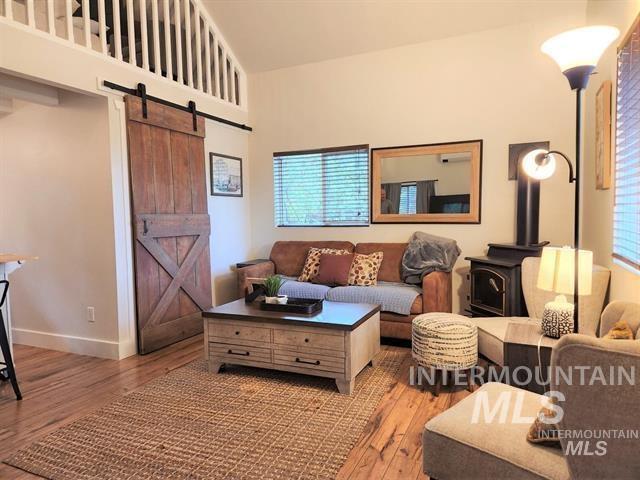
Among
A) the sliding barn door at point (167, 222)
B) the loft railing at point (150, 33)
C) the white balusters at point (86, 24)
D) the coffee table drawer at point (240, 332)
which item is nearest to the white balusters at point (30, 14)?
the loft railing at point (150, 33)

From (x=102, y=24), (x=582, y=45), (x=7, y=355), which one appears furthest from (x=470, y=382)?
(x=102, y=24)

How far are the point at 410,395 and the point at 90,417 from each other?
77.8 inches

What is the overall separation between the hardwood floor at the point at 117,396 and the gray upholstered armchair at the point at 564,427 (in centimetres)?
52

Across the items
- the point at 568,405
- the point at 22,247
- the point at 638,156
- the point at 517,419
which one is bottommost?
the point at 517,419

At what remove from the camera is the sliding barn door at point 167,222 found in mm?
3557

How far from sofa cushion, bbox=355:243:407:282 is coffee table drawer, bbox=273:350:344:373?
65.0 inches

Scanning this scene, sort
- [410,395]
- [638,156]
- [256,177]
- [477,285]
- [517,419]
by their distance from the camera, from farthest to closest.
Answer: [256,177], [477,285], [410,395], [638,156], [517,419]

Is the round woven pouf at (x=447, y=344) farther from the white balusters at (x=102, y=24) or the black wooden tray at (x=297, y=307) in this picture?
the white balusters at (x=102, y=24)

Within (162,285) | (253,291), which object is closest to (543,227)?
(253,291)

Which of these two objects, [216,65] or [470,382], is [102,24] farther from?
[470,382]

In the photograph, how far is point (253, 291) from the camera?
339cm

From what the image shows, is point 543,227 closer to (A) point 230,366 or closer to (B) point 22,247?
(A) point 230,366

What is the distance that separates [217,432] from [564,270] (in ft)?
6.72

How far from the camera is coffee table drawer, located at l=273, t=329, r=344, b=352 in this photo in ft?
8.75
